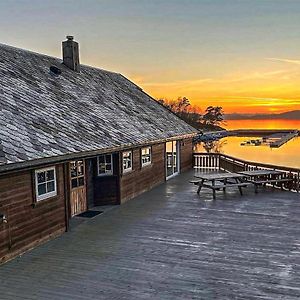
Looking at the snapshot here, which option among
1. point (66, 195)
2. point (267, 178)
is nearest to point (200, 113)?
point (267, 178)

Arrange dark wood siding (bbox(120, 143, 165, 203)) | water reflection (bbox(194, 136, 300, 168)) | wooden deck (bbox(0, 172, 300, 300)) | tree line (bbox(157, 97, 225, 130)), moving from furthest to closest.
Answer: tree line (bbox(157, 97, 225, 130)) → water reflection (bbox(194, 136, 300, 168)) → dark wood siding (bbox(120, 143, 165, 203)) → wooden deck (bbox(0, 172, 300, 300))

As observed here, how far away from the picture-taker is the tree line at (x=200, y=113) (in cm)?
7646

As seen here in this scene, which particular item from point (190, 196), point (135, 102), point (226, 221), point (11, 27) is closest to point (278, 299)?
point (226, 221)

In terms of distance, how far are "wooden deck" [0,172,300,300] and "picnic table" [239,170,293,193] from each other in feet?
8.29

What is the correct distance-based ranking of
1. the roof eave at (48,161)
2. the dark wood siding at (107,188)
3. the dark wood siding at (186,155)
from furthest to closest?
the dark wood siding at (186,155) → the dark wood siding at (107,188) → the roof eave at (48,161)

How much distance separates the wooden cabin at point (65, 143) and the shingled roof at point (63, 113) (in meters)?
0.03

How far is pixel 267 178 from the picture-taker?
45.0ft

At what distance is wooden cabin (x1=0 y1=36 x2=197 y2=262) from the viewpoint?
6.76 m

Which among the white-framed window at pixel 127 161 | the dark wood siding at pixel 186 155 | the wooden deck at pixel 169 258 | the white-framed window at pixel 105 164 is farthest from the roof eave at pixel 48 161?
the dark wood siding at pixel 186 155

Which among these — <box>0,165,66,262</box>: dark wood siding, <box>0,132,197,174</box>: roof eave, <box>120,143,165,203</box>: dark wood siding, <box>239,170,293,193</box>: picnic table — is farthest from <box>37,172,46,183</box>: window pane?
<box>239,170,293,193</box>: picnic table

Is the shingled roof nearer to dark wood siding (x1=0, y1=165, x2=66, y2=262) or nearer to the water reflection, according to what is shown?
dark wood siding (x1=0, y1=165, x2=66, y2=262)

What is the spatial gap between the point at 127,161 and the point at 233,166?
22.5 feet

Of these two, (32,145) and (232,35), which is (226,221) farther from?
(232,35)

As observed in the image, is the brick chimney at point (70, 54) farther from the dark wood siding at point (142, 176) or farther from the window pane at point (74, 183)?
the window pane at point (74, 183)
